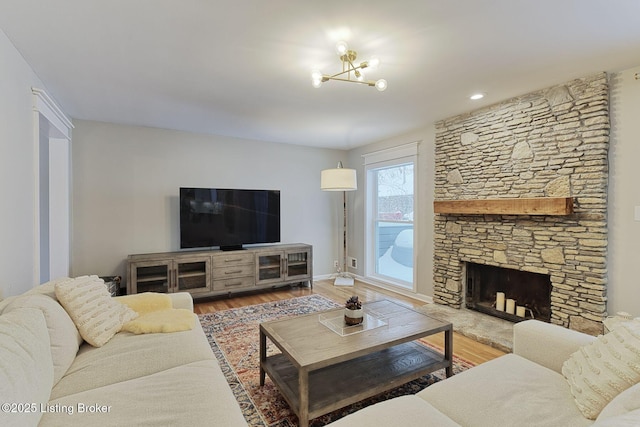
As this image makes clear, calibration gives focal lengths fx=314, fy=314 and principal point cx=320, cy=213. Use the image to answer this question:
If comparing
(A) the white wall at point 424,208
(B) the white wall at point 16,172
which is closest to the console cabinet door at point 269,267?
(A) the white wall at point 424,208

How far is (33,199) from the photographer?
258 centimetres

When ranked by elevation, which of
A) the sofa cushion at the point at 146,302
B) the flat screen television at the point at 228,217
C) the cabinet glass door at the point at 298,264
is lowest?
the cabinet glass door at the point at 298,264

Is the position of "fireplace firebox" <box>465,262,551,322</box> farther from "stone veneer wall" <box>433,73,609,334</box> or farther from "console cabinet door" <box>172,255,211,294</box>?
"console cabinet door" <box>172,255,211,294</box>

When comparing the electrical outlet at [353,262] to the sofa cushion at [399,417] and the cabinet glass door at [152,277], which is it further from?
the sofa cushion at [399,417]

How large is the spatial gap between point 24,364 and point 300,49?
7.44ft

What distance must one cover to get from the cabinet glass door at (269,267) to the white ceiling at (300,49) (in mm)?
2178

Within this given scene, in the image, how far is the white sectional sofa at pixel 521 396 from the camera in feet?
3.95

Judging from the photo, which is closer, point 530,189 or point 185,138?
point 530,189

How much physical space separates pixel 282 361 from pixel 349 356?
634mm

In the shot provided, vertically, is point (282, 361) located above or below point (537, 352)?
below

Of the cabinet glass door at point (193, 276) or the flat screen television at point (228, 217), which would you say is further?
the flat screen television at point (228, 217)

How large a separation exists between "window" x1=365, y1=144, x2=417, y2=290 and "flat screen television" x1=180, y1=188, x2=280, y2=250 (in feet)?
5.52

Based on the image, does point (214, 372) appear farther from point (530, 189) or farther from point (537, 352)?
point (530, 189)

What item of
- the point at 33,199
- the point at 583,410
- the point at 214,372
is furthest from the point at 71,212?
the point at 583,410
